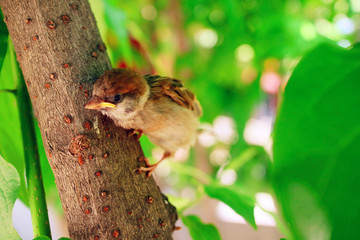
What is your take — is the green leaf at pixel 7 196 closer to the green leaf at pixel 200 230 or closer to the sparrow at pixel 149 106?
the sparrow at pixel 149 106

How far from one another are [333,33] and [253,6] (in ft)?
1.25

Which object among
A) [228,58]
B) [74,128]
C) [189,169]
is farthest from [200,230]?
[228,58]

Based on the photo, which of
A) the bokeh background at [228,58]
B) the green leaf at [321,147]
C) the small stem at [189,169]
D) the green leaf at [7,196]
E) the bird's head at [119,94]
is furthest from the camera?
the bokeh background at [228,58]

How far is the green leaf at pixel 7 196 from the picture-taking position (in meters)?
0.36

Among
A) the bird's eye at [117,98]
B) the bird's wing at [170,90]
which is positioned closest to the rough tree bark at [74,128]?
the bird's eye at [117,98]

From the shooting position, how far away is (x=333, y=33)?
1429 mm

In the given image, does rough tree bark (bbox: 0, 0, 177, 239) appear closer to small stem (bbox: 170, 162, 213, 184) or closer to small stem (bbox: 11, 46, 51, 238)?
small stem (bbox: 11, 46, 51, 238)

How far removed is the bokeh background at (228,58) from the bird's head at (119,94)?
1.20 ft

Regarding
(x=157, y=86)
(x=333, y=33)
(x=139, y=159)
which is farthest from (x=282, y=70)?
(x=139, y=159)

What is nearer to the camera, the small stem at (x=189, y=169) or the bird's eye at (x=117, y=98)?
the bird's eye at (x=117, y=98)

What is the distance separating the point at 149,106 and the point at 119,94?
0.36 ft

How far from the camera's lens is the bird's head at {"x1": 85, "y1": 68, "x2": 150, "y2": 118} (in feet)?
1.53

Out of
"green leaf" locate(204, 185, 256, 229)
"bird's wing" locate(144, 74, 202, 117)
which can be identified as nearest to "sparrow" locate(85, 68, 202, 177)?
"bird's wing" locate(144, 74, 202, 117)

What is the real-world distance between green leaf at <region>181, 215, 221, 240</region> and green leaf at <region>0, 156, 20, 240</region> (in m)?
0.26
